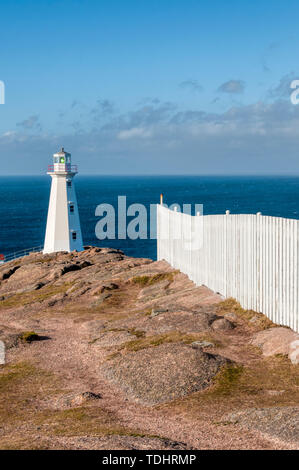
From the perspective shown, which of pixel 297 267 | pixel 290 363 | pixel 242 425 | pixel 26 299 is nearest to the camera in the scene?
pixel 242 425

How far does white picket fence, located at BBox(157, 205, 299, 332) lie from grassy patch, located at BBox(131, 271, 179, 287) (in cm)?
161

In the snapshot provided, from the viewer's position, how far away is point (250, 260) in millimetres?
15898

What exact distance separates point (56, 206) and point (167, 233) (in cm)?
1913

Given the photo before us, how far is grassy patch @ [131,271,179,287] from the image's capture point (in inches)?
993

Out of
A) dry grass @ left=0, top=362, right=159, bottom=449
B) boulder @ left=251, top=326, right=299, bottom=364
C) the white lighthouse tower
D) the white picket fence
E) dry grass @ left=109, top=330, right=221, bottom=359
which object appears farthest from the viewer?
the white lighthouse tower

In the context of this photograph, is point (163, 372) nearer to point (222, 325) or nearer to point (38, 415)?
point (38, 415)

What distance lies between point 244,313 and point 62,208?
1267 inches

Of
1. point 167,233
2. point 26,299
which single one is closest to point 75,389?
point 26,299

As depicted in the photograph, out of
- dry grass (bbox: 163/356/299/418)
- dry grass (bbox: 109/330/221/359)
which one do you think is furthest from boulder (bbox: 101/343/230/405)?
dry grass (bbox: 109/330/221/359)

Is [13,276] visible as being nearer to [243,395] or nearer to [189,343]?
[189,343]

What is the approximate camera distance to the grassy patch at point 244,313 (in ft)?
47.4

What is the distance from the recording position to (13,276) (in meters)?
36.4

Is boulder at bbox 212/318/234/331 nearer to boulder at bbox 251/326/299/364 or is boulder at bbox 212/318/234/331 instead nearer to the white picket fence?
the white picket fence
